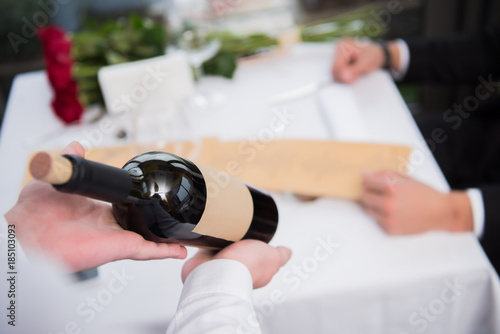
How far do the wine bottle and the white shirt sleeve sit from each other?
3 cm

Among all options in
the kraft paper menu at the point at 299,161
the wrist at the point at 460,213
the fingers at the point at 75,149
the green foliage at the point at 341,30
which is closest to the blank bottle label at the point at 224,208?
the fingers at the point at 75,149

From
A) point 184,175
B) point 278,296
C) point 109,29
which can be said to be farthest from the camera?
point 109,29

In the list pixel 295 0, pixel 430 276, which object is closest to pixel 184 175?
pixel 430 276

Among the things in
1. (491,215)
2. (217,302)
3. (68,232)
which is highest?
(68,232)

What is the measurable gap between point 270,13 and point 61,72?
117 centimetres

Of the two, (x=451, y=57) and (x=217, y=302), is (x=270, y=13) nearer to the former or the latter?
(x=451, y=57)

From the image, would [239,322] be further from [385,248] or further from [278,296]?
[385,248]

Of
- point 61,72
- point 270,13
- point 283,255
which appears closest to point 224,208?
point 283,255

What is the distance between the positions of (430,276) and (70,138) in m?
0.75

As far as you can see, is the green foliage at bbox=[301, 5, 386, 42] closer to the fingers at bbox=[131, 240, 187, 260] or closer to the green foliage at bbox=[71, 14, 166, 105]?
the green foliage at bbox=[71, 14, 166, 105]

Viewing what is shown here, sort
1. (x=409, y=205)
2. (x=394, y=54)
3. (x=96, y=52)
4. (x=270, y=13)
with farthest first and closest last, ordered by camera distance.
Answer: (x=270, y=13) < (x=394, y=54) < (x=96, y=52) < (x=409, y=205)

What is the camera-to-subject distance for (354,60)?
42.5 inches

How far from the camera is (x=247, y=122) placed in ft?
3.23

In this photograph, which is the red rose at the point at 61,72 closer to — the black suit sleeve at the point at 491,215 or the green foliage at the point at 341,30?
the green foliage at the point at 341,30
